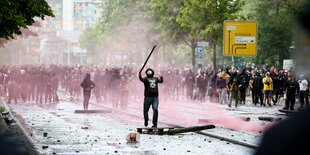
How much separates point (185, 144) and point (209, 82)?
22532mm

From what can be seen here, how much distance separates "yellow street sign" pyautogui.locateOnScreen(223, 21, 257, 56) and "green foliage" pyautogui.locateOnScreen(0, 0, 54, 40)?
21.9 m

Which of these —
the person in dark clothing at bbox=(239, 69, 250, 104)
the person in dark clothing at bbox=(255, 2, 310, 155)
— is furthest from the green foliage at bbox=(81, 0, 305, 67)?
the person in dark clothing at bbox=(255, 2, 310, 155)

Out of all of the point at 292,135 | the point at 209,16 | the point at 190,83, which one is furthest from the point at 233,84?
the point at 292,135

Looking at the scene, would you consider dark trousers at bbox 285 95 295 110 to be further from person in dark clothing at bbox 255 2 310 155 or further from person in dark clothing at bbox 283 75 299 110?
person in dark clothing at bbox 255 2 310 155

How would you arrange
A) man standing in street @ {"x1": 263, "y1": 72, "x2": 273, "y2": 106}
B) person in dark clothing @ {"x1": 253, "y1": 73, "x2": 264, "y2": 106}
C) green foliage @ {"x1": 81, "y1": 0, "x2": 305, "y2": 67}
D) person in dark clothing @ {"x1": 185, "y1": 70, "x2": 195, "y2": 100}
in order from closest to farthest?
1. man standing in street @ {"x1": 263, "y1": 72, "x2": 273, "y2": 106}
2. person in dark clothing @ {"x1": 253, "y1": 73, "x2": 264, "y2": 106}
3. person in dark clothing @ {"x1": 185, "y1": 70, "x2": 195, "y2": 100}
4. green foliage @ {"x1": 81, "y1": 0, "x2": 305, "y2": 67}

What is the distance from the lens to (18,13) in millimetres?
16891

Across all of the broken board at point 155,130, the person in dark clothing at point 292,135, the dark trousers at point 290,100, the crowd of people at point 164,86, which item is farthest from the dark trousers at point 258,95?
the person in dark clothing at point 292,135

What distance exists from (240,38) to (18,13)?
2380 centimetres

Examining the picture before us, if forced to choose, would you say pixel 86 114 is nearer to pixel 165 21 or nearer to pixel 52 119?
pixel 52 119

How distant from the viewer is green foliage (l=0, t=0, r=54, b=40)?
645 inches

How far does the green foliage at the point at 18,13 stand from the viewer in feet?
53.8

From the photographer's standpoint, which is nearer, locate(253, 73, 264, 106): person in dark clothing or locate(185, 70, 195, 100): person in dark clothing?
locate(253, 73, 264, 106): person in dark clothing

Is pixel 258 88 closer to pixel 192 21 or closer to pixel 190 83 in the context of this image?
pixel 190 83

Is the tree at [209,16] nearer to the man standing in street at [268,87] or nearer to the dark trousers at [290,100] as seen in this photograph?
the man standing in street at [268,87]
